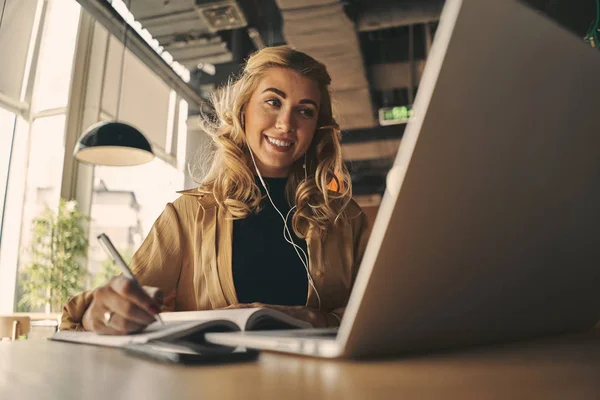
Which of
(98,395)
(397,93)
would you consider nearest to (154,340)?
(98,395)

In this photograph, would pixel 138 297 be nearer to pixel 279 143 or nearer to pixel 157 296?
pixel 157 296

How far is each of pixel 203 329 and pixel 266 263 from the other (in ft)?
2.84

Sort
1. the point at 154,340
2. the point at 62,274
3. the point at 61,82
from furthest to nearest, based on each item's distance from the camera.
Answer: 1. the point at 61,82
2. the point at 62,274
3. the point at 154,340

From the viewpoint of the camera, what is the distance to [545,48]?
1.44ft

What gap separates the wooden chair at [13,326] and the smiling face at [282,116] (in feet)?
9.93

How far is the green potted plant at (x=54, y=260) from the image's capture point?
5.48 meters

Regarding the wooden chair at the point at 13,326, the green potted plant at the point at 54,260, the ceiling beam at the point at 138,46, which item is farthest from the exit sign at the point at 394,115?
the wooden chair at the point at 13,326

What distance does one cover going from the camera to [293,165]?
1763mm

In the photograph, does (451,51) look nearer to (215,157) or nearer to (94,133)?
(215,157)

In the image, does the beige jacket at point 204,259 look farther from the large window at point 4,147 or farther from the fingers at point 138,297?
the large window at point 4,147

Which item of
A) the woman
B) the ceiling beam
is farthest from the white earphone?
the ceiling beam

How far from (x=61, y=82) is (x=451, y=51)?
6.84 meters

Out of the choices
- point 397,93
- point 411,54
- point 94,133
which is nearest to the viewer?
point 94,133

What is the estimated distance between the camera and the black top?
4.88ft
